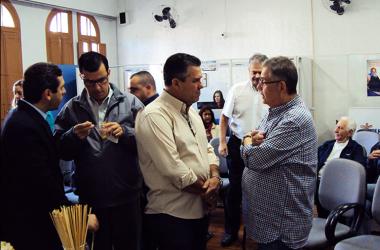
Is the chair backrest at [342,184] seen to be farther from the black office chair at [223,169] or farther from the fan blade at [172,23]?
the fan blade at [172,23]

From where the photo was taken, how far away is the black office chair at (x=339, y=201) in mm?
2684

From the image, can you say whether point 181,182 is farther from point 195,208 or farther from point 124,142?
point 124,142

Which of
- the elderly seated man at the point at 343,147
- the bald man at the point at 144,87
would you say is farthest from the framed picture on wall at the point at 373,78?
the bald man at the point at 144,87

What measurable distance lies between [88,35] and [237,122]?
5.00 metres

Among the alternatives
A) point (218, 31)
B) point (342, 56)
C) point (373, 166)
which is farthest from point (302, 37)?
point (373, 166)

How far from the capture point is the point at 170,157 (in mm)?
1873

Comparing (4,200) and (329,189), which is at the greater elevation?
(4,200)

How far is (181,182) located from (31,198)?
64cm

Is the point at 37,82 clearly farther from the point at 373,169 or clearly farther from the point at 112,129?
the point at 373,169

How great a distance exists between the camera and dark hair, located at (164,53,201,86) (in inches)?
78.1

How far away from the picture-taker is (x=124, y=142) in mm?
2164

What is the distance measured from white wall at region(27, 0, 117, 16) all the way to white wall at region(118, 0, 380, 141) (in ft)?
2.70

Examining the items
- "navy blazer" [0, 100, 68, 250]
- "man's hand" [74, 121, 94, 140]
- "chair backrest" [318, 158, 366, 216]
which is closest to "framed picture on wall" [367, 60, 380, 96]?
"chair backrest" [318, 158, 366, 216]

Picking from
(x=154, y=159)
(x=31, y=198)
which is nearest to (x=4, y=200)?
(x=31, y=198)
